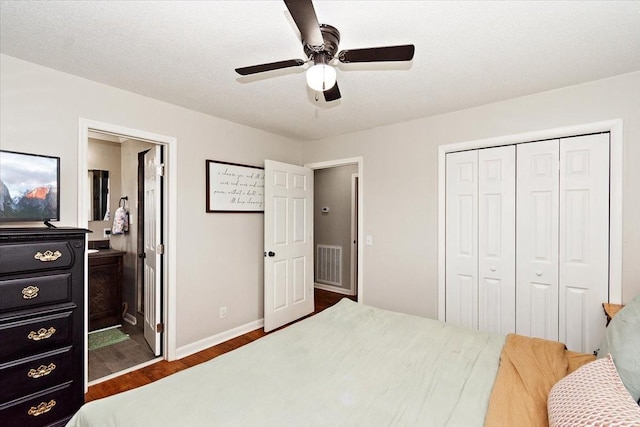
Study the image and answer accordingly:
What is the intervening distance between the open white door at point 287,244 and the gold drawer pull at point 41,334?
194 centimetres

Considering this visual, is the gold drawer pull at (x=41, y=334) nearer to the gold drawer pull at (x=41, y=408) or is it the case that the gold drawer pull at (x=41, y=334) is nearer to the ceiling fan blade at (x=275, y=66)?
the gold drawer pull at (x=41, y=408)

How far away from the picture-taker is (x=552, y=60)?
79.4 inches

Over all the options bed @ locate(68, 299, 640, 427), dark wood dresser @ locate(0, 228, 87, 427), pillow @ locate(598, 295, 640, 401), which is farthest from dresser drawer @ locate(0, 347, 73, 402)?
pillow @ locate(598, 295, 640, 401)

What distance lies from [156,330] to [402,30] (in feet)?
10.4

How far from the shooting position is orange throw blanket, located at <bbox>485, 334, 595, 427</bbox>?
1130 millimetres

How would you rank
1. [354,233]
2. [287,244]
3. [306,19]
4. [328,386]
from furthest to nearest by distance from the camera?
[354,233] → [287,244] → [328,386] → [306,19]

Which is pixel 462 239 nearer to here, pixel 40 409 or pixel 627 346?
Result: pixel 627 346

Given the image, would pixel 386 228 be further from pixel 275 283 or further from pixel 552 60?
pixel 552 60

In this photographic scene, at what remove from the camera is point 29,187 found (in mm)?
1961

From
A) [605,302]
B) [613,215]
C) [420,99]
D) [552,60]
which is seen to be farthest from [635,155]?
[420,99]

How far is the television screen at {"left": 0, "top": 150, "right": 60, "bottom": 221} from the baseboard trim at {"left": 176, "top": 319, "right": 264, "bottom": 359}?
64.1 inches

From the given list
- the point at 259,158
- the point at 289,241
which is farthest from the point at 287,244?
the point at 259,158

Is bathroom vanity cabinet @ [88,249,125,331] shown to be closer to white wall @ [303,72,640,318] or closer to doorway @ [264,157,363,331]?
doorway @ [264,157,363,331]

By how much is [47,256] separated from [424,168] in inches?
122
